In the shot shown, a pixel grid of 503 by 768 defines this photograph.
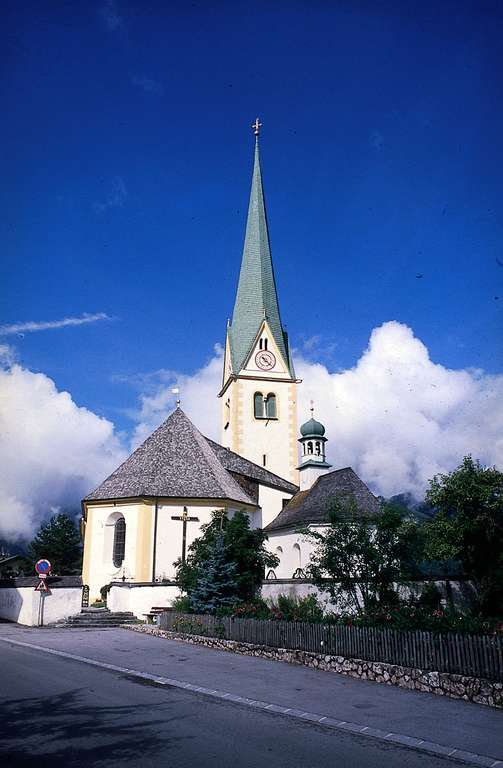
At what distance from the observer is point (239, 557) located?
25516mm

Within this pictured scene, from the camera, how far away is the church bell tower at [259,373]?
48.5 metres

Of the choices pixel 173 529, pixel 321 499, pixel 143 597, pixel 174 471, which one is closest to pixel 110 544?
pixel 173 529

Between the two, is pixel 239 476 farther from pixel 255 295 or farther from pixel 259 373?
pixel 255 295

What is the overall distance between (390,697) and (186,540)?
19898 mm

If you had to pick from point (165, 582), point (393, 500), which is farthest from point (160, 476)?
point (393, 500)

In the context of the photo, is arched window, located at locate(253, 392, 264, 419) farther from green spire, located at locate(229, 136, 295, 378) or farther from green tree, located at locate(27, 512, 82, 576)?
green tree, located at locate(27, 512, 82, 576)

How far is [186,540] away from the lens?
32.0 meters

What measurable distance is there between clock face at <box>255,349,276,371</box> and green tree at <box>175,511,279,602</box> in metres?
24.2

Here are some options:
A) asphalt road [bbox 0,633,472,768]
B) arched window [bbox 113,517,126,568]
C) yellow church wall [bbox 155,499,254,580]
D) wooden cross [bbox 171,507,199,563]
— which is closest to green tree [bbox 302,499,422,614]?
asphalt road [bbox 0,633,472,768]

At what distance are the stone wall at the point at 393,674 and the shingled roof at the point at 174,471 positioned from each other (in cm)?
1384

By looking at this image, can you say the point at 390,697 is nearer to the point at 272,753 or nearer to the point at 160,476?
the point at 272,753

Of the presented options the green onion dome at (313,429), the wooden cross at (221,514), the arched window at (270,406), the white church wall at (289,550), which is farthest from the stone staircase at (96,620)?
the arched window at (270,406)

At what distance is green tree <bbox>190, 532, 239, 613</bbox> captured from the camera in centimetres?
2239

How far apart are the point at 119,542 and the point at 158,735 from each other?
2466 centimetres
